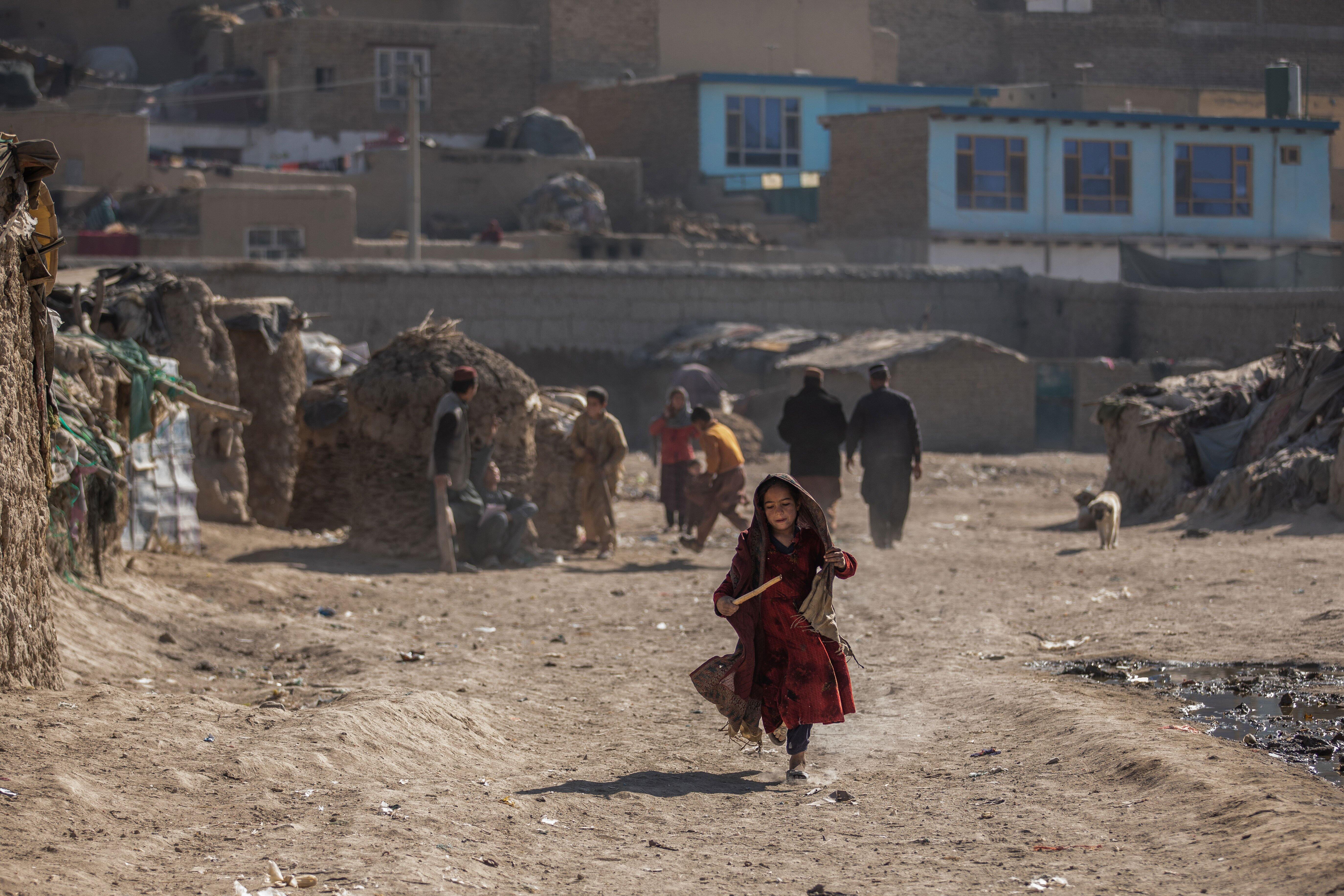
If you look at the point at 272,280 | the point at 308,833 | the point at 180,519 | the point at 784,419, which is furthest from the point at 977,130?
the point at 308,833

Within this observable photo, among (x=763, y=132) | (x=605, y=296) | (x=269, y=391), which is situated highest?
(x=763, y=132)

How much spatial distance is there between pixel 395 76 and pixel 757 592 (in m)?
39.0

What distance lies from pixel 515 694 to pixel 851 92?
36.9m

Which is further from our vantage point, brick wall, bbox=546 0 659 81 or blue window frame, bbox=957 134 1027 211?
brick wall, bbox=546 0 659 81

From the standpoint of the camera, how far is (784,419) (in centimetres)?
1203

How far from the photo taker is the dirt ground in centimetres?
439

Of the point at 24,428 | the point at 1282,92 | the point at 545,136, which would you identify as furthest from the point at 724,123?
the point at 24,428

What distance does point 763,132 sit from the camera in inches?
1619

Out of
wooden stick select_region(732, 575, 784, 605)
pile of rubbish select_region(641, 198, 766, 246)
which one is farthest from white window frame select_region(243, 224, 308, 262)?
wooden stick select_region(732, 575, 784, 605)

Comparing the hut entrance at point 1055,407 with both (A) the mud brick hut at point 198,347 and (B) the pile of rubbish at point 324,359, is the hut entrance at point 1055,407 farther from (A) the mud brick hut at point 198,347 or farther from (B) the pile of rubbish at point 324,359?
(A) the mud brick hut at point 198,347

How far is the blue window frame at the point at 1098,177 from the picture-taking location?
32625 mm

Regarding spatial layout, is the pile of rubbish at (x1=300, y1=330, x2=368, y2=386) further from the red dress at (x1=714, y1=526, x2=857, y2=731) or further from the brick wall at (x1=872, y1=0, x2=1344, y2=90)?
the brick wall at (x1=872, y1=0, x2=1344, y2=90)

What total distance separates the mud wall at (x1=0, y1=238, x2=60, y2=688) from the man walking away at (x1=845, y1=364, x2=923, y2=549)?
7.16 metres

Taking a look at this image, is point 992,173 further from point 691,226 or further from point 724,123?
point 724,123
